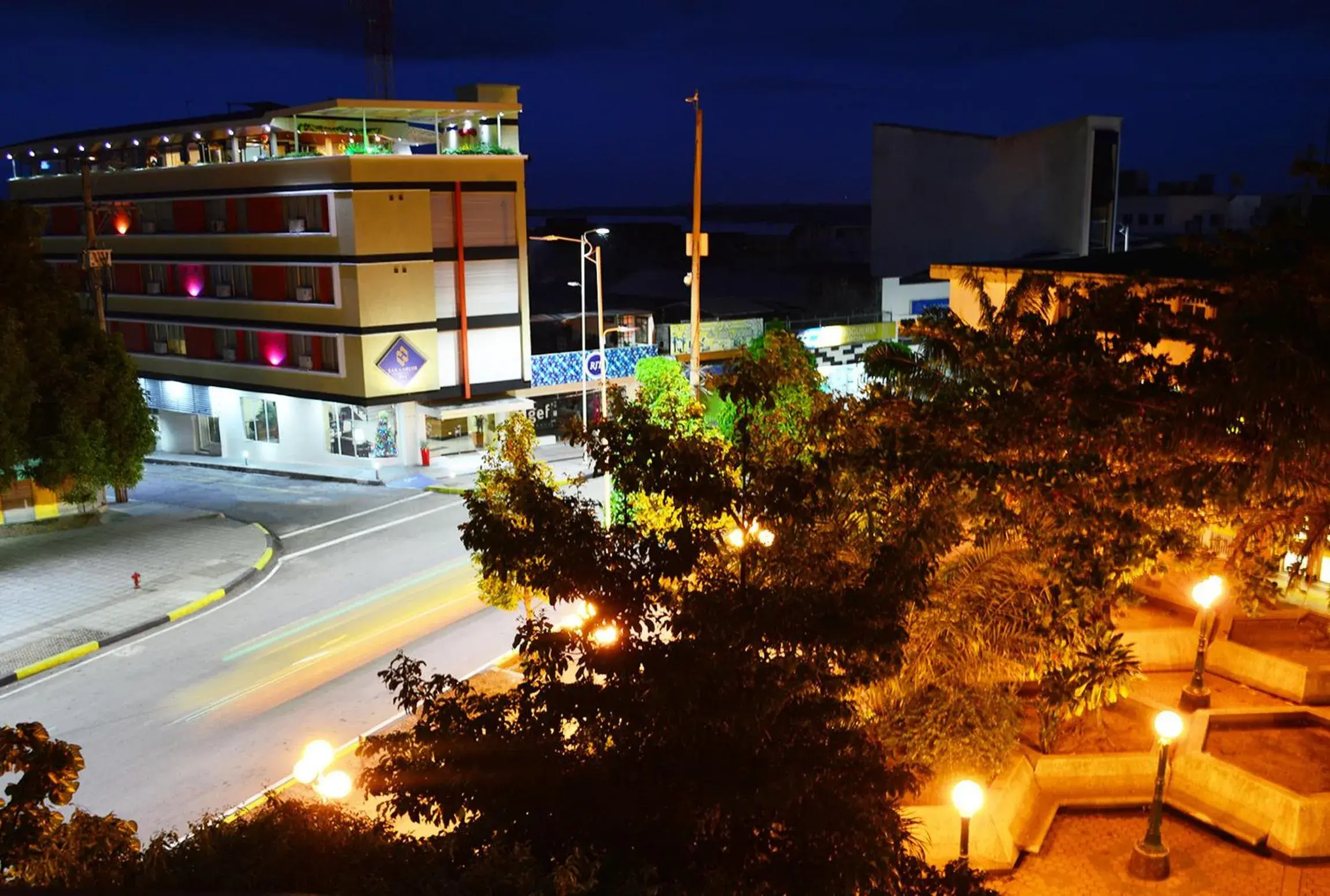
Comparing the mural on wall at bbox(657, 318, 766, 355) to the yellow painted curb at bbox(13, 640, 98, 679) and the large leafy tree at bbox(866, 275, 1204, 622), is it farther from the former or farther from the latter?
the large leafy tree at bbox(866, 275, 1204, 622)

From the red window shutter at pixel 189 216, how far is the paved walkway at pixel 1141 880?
36061mm

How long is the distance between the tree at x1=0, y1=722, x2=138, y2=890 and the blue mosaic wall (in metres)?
32.1

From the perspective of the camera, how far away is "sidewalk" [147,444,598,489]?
34750 millimetres

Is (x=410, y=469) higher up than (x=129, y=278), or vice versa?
(x=129, y=278)

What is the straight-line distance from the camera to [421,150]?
40656 millimetres

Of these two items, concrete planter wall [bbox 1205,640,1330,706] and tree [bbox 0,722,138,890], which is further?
concrete planter wall [bbox 1205,640,1330,706]

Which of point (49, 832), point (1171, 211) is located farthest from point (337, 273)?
point (1171, 211)

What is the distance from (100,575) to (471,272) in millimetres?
16714

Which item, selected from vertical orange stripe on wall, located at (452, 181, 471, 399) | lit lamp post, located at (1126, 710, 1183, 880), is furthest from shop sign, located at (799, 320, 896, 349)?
lit lamp post, located at (1126, 710, 1183, 880)

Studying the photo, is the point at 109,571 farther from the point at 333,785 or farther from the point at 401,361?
the point at 333,785

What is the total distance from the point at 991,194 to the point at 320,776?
51.6 metres

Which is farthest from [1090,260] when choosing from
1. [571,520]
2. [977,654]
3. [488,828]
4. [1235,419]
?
[488,828]

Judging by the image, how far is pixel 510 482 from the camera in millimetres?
8016

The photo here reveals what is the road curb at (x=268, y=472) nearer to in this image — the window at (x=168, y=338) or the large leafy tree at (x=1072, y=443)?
the window at (x=168, y=338)
